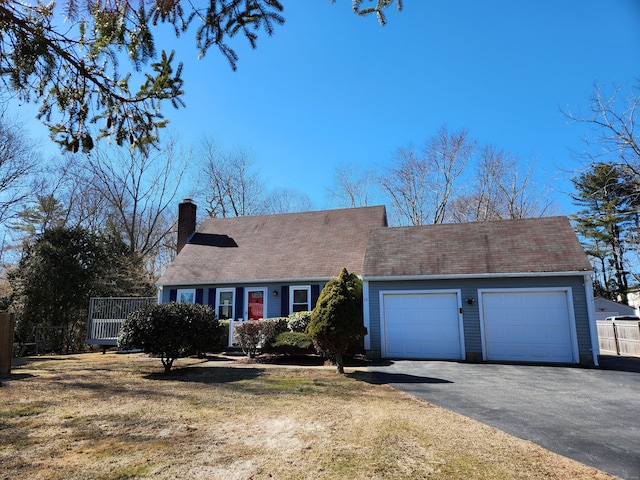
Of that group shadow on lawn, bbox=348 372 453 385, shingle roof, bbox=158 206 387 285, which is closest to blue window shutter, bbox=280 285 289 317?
shingle roof, bbox=158 206 387 285

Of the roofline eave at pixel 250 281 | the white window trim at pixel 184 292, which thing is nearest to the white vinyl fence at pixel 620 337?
the roofline eave at pixel 250 281

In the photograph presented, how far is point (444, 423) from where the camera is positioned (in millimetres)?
5078

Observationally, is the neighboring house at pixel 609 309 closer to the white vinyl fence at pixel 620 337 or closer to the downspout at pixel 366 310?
the white vinyl fence at pixel 620 337

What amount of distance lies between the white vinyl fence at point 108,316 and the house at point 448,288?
1.40m

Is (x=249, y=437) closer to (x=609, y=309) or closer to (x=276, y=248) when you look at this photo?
(x=276, y=248)

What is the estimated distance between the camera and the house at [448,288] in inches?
446

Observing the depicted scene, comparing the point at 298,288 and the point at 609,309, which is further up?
the point at 298,288

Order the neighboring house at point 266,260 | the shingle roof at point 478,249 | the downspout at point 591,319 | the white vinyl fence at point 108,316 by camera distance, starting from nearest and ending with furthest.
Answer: the downspout at point 591,319
the shingle roof at point 478,249
the neighboring house at point 266,260
the white vinyl fence at point 108,316

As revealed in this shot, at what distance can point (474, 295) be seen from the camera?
11984 millimetres

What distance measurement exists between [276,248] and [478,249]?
27.6 ft

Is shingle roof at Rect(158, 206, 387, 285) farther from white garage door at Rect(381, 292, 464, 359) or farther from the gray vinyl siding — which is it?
white garage door at Rect(381, 292, 464, 359)

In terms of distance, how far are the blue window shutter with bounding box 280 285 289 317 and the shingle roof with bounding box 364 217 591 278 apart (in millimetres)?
3562

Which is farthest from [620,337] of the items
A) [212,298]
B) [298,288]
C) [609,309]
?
[212,298]

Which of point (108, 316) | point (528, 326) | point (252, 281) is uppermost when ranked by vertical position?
point (252, 281)
